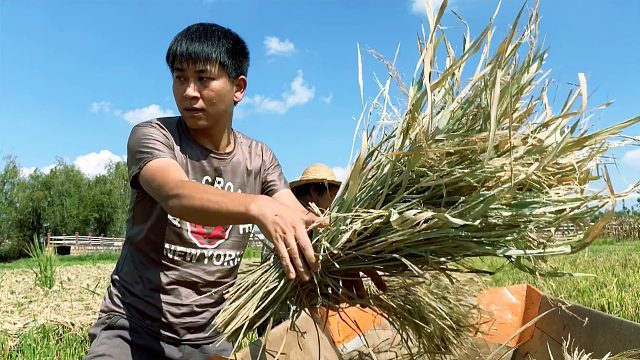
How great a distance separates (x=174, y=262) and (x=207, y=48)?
669 mm

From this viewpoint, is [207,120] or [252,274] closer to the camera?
[252,274]

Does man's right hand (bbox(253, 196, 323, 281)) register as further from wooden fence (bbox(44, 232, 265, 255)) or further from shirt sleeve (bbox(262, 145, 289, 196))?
wooden fence (bbox(44, 232, 265, 255))

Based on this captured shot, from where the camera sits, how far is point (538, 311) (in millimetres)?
2492

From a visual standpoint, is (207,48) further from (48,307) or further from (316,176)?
(48,307)

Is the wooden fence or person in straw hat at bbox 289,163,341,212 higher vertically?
person in straw hat at bbox 289,163,341,212

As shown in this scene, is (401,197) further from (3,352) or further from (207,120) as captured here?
(3,352)

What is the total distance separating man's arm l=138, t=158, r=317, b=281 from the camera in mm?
1258

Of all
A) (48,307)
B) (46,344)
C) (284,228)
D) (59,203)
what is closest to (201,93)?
(284,228)

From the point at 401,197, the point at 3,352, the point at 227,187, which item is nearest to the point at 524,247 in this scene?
the point at 401,197

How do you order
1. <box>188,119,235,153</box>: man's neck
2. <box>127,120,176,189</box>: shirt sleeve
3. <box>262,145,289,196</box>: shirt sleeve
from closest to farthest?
<box>127,120,176,189</box>: shirt sleeve < <box>188,119,235,153</box>: man's neck < <box>262,145,289,196</box>: shirt sleeve

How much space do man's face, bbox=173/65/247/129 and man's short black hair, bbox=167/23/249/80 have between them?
2cm

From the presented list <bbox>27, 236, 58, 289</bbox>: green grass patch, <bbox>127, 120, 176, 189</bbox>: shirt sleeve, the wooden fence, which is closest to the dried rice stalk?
<bbox>127, 120, 176, 189</bbox>: shirt sleeve

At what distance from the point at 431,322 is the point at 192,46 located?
111cm

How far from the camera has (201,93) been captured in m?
1.83
